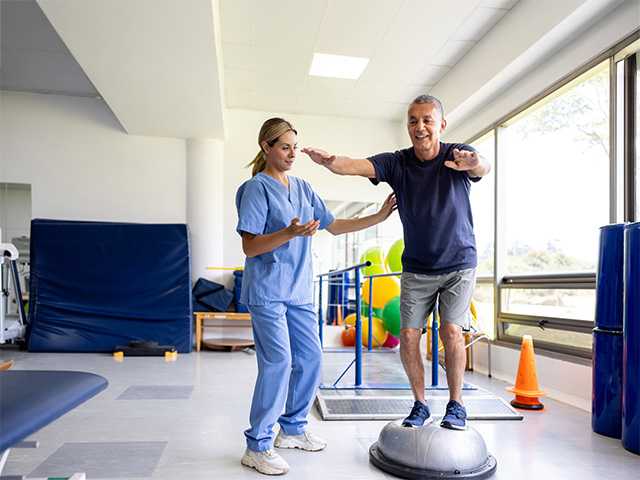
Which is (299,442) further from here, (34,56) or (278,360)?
(34,56)

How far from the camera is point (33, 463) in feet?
7.05

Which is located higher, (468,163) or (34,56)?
(34,56)

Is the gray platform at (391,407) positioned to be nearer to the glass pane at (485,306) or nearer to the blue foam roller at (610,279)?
the blue foam roller at (610,279)

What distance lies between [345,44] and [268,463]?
402 centimetres

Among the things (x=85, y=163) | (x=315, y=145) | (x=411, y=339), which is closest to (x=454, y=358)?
(x=411, y=339)

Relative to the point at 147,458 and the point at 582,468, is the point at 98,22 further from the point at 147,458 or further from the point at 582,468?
the point at 582,468

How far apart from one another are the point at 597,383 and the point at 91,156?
19.2 feet

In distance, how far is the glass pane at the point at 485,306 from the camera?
198 inches

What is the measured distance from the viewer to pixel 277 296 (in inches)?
82.7

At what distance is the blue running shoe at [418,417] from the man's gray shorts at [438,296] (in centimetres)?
34

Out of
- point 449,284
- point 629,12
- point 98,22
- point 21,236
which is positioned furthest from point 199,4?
point 21,236

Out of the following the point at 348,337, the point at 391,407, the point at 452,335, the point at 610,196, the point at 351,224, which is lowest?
the point at 348,337

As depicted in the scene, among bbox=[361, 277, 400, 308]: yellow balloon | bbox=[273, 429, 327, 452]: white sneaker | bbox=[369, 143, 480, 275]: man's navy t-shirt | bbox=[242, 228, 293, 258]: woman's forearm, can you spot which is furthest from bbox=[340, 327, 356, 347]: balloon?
bbox=[242, 228, 293, 258]: woman's forearm

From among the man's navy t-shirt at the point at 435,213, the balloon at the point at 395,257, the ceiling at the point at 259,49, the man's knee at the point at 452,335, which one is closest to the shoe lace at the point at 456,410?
the man's knee at the point at 452,335
